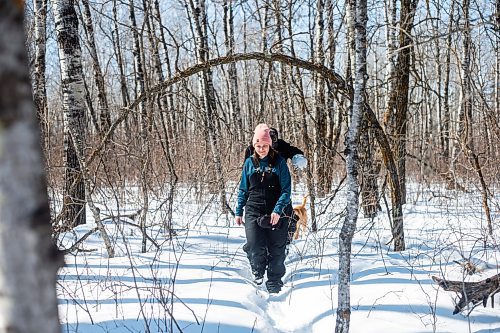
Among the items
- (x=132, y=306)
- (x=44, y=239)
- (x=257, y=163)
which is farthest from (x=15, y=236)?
(x=257, y=163)

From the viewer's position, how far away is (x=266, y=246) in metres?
4.31

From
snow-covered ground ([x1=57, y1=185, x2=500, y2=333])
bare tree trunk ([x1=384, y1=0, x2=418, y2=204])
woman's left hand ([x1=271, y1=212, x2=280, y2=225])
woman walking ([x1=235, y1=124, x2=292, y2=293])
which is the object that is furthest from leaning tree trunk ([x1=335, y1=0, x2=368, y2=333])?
bare tree trunk ([x1=384, y1=0, x2=418, y2=204])

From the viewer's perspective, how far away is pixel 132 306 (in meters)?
3.03

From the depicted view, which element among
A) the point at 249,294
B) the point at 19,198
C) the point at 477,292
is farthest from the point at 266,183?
the point at 19,198

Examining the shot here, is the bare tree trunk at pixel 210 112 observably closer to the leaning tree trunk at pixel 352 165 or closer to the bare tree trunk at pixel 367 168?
the bare tree trunk at pixel 367 168

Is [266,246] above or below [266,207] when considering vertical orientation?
below

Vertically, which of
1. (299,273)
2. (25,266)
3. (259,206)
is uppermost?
(25,266)

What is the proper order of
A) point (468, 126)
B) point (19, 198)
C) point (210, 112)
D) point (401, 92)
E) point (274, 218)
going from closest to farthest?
point (19, 198) → point (274, 218) → point (468, 126) → point (401, 92) → point (210, 112)

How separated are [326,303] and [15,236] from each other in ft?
10.4

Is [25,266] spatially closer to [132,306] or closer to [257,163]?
[132,306]

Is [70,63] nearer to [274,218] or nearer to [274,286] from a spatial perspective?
[274,218]

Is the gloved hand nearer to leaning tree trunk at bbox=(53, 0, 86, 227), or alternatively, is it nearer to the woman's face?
the woman's face

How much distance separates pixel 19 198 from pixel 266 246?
392 centimetres

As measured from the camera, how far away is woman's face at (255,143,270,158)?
420 centimetres
